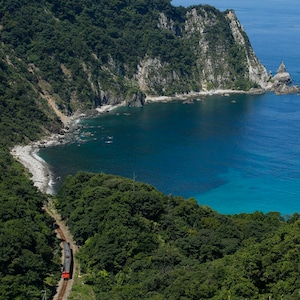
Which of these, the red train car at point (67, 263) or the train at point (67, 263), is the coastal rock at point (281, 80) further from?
the red train car at point (67, 263)

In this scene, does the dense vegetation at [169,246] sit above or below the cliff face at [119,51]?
below

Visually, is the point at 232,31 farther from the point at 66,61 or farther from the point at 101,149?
the point at 101,149

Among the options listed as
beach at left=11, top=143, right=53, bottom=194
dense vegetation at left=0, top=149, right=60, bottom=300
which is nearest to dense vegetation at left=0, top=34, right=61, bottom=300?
dense vegetation at left=0, top=149, right=60, bottom=300

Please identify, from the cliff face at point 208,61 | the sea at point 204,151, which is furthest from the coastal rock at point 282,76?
the sea at point 204,151

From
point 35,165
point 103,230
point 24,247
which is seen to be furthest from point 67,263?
point 35,165

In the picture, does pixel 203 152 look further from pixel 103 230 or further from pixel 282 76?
pixel 282 76
